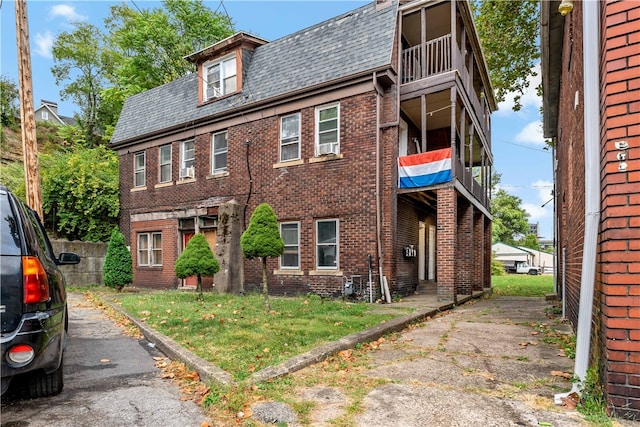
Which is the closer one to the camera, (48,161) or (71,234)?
(71,234)

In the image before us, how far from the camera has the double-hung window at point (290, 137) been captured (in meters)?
12.5

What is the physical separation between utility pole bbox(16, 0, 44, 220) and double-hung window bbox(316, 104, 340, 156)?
23.1 ft

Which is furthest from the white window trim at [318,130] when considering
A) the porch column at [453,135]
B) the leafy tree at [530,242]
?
the leafy tree at [530,242]

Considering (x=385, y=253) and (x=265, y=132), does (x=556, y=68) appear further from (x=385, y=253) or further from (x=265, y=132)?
(x=265, y=132)

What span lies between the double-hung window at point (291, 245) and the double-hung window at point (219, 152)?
351cm

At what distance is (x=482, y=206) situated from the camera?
15.0 metres

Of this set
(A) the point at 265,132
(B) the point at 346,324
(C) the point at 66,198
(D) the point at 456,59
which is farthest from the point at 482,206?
(C) the point at 66,198

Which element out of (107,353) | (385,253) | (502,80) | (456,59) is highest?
(502,80)

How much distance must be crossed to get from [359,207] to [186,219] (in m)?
7.23

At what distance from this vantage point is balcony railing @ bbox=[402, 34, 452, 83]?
447 inches

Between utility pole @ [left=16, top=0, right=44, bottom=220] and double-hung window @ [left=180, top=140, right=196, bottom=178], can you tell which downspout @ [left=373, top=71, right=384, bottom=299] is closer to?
double-hung window @ [left=180, top=140, right=196, bottom=178]

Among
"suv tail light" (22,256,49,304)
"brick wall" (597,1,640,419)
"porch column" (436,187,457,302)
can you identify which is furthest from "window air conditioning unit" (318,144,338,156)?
"suv tail light" (22,256,49,304)

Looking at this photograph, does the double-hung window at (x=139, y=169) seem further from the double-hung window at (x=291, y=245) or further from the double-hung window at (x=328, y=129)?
the double-hung window at (x=328, y=129)

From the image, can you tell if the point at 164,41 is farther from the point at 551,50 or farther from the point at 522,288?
the point at 522,288
